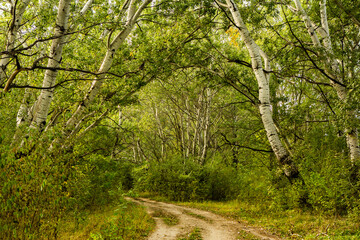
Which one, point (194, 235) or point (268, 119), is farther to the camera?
point (268, 119)

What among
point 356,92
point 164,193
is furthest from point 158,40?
point 164,193

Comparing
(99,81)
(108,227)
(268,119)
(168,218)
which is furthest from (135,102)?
(268,119)

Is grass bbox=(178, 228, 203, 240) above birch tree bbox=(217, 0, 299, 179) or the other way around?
the other way around

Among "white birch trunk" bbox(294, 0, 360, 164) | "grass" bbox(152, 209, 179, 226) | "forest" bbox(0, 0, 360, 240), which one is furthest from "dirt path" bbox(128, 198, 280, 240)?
"white birch trunk" bbox(294, 0, 360, 164)

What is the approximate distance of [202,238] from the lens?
6.37 m

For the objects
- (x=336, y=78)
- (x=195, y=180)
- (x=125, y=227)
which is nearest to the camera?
(x=125, y=227)

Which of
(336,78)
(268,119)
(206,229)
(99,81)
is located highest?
(336,78)

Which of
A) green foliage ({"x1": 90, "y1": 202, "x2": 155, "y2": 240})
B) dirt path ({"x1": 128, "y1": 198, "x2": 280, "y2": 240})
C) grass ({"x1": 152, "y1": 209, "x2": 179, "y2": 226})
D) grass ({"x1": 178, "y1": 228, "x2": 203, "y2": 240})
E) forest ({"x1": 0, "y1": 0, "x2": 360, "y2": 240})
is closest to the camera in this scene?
forest ({"x1": 0, "y1": 0, "x2": 360, "y2": 240})

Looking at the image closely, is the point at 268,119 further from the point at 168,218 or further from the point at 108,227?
the point at 108,227

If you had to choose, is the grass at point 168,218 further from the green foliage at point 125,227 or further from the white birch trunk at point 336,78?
the white birch trunk at point 336,78

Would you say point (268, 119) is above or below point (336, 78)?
below

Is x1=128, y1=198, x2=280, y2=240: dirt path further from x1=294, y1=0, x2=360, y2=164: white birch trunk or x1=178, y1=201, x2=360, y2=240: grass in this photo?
x1=294, y1=0, x2=360, y2=164: white birch trunk

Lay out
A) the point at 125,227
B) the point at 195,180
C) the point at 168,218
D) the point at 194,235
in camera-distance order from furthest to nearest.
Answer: the point at 195,180, the point at 168,218, the point at 194,235, the point at 125,227

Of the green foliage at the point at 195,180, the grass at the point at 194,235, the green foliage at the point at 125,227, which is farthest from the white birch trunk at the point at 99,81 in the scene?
the green foliage at the point at 195,180
